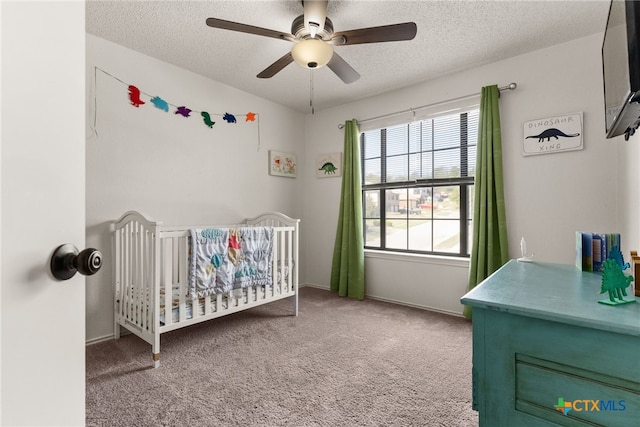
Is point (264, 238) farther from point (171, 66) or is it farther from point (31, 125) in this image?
point (31, 125)

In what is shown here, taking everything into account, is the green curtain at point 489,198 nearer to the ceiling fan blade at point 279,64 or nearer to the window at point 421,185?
the window at point 421,185

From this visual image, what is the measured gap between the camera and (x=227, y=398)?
1.55 metres

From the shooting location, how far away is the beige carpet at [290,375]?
1428 millimetres

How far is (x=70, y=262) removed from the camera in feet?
1.59

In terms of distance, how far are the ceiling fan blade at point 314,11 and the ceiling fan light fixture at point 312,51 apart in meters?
0.19

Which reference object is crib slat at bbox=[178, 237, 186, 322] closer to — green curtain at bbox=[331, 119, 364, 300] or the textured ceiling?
the textured ceiling

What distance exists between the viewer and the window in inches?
112

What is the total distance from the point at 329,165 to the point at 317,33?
187 centimetres

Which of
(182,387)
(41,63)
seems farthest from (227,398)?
(41,63)

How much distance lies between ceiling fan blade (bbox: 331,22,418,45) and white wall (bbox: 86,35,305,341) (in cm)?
163

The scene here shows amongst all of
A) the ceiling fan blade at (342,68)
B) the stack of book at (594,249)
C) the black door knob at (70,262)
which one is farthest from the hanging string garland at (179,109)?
the stack of book at (594,249)

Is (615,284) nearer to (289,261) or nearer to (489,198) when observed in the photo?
(489,198)

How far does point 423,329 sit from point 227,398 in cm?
161

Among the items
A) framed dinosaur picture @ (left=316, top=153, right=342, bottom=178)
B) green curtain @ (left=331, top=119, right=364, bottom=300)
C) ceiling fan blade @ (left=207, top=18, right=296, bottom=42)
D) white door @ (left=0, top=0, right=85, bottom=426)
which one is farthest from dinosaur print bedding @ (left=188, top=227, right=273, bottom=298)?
white door @ (left=0, top=0, right=85, bottom=426)
